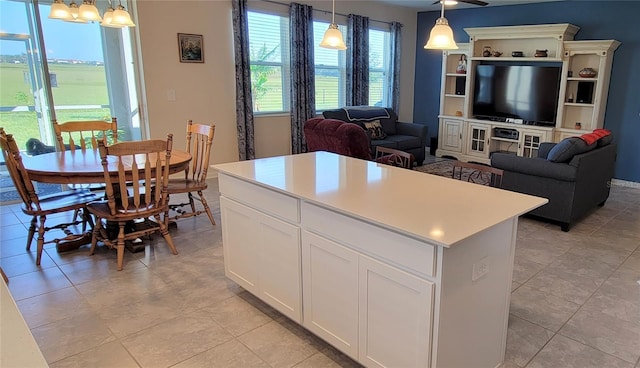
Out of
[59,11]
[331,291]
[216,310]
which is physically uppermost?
[59,11]

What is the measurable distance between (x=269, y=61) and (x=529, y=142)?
4160 millimetres

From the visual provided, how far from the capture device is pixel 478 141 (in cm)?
713

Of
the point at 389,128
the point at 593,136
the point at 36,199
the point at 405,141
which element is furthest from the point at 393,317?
the point at 389,128

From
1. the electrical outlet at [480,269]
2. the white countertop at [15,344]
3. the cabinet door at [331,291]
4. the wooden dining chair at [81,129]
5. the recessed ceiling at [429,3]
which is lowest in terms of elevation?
the cabinet door at [331,291]

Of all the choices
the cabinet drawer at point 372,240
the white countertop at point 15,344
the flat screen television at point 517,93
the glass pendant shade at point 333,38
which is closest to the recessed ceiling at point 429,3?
the flat screen television at point 517,93

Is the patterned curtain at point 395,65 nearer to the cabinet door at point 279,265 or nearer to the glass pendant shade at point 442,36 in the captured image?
the glass pendant shade at point 442,36

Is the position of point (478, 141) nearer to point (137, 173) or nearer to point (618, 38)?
point (618, 38)

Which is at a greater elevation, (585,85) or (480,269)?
(585,85)

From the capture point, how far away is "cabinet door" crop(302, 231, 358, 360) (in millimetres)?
1965

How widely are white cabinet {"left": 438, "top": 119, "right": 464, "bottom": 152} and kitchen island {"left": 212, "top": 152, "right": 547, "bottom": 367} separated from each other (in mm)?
5177

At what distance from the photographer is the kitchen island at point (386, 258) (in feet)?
5.47

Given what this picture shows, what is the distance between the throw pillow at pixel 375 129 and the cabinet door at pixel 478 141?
1601 mm

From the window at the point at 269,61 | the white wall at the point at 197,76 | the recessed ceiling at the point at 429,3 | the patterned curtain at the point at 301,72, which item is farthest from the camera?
the recessed ceiling at the point at 429,3

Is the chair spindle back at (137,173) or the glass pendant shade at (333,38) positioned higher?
the glass pendant shade at (333,38)
